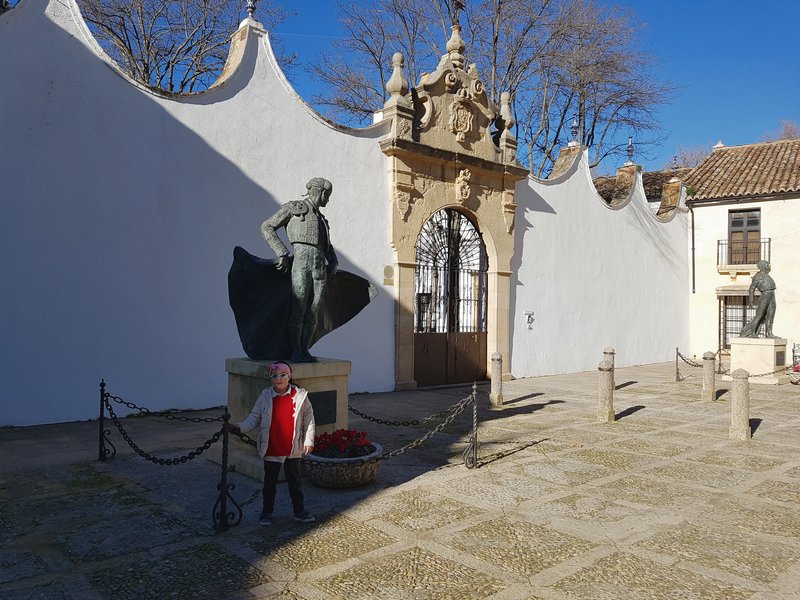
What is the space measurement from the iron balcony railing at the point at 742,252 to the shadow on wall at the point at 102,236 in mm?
15850

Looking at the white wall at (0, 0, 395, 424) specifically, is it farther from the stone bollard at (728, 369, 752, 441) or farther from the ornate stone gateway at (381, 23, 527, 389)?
the stone bollard at (728, 369, 752, 441)

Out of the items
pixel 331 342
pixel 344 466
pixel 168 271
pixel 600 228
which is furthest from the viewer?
pixel 600 228

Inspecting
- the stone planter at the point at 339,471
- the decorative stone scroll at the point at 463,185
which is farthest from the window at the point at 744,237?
the stone planter at the point at 339,471

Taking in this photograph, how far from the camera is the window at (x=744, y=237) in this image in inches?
763

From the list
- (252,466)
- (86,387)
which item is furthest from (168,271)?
(252,466)

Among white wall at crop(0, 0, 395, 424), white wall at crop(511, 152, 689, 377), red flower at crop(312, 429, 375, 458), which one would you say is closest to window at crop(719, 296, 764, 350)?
white wall at crop(511, 152, 689, 377)

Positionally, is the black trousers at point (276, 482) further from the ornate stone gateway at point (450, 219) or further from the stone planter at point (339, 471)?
the ornate stone gateway at point (450, 219)

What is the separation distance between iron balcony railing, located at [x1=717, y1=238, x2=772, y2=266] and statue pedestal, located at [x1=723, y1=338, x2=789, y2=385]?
590 centimetres

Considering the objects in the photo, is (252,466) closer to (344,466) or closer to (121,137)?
(344,466)

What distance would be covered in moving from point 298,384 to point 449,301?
290 inches

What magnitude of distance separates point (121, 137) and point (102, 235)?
1.40m

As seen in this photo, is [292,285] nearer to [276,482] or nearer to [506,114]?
[276,482]

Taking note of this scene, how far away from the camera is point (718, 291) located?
19.8 m

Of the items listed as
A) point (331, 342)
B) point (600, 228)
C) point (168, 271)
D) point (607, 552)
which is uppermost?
point (600, 228)
